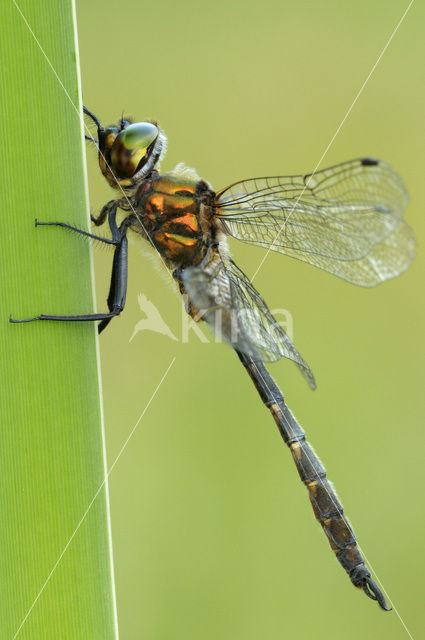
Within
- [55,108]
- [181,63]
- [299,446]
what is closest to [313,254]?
[299,446]

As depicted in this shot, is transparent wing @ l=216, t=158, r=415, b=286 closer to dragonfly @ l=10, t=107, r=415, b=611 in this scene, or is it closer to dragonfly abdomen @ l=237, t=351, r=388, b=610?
dragonfly @ l=10, t=107, r=415, b=611

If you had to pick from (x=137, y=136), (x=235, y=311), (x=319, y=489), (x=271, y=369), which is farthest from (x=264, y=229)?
(x=271, y=369)

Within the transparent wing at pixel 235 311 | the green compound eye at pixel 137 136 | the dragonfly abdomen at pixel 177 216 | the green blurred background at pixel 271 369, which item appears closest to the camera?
the transparent wing at pixel 235 311

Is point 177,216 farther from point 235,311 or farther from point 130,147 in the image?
point 235,311

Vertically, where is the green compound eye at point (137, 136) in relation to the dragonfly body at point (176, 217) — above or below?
above

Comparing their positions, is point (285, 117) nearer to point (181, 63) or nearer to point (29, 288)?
point (181, 63)

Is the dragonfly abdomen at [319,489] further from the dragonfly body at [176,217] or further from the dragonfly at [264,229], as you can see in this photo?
the dragonfly body at [176,217]

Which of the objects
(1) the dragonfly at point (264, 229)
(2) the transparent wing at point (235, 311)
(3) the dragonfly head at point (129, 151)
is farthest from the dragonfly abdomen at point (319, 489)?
(3) the dragonfly head at point (129, 151)
